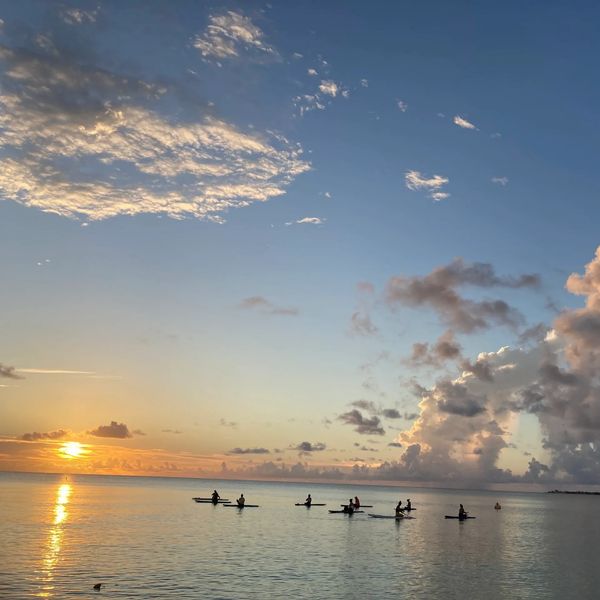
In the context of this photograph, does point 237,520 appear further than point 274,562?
Yes

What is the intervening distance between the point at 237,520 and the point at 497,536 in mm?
40598

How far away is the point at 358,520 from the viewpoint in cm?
11038

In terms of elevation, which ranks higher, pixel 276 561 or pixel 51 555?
pixel 276 561

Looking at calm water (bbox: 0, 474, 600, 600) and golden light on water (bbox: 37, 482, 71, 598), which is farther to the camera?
calm water (bbox: 0, 474, 600, 600)

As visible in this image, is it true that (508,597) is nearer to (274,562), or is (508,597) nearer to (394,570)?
(394,570)

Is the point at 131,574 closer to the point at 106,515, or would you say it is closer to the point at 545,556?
the point at 545,556

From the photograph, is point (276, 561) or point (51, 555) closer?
point (51, 555)

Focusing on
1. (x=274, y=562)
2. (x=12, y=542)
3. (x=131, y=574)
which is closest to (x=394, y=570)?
(x=274, y=562)

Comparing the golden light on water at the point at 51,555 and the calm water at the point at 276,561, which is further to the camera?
the calm water at the point at 276,561

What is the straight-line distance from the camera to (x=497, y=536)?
96.6 m

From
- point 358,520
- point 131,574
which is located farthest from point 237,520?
point 131,574

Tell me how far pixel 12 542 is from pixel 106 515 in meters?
45.2

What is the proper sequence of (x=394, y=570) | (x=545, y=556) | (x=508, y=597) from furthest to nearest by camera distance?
(x=545, y=556) → (x=394, y=570) → (x=508, y=597)

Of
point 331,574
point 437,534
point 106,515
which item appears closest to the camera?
point 331,574
